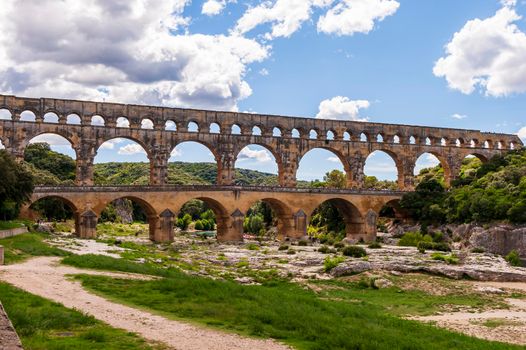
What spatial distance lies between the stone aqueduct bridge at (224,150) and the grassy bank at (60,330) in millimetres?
34149

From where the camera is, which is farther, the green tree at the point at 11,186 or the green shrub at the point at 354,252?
the green shrub at the point at 354,252

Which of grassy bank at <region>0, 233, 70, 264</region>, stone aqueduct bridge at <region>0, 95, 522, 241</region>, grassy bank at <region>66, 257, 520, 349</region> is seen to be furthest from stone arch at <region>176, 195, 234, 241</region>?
grassy bank at <region>66, 257, 520, 349</region>

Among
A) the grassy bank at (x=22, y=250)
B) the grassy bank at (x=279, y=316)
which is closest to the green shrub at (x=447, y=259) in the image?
the grassy bank at (x=279, y=316)

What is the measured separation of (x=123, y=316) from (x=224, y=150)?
142ft

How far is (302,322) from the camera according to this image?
13.3m

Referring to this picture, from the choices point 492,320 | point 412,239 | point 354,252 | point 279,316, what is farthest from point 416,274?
point 412,239

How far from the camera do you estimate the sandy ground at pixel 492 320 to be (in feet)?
52.3

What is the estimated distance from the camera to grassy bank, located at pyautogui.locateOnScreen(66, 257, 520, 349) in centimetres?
1219

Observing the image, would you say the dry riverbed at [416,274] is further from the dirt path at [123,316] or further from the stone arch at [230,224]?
the stone arch at [230,224]

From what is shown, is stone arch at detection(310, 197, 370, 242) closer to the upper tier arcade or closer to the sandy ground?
the upper tier arcade

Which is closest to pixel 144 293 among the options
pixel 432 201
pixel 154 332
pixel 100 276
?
pixel 100 276

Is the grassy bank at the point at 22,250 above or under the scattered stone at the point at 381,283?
above

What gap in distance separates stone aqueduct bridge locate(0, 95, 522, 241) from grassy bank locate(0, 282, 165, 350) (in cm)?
3415

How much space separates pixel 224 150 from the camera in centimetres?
5606
